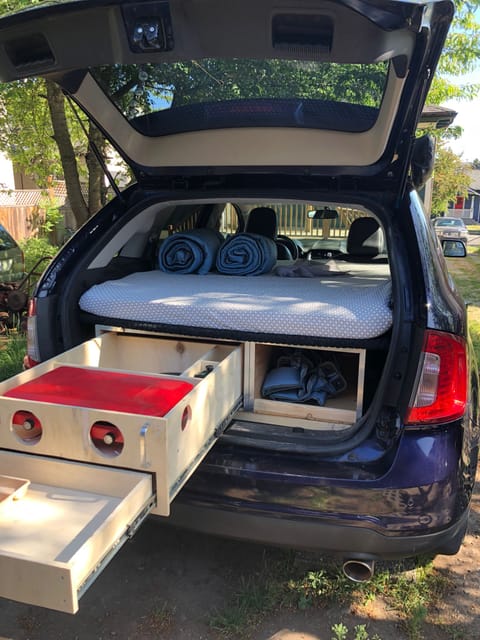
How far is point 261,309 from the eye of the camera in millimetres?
2307

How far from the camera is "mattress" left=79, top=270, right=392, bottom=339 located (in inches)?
85.6

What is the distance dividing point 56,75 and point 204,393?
154 centimetres

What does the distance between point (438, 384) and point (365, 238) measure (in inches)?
113

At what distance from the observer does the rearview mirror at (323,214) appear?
4.64 metres

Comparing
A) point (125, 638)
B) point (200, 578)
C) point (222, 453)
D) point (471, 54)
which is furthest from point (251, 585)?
point (471, 54)

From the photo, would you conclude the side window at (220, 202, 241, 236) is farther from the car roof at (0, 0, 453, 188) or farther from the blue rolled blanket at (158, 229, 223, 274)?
the car roof at (0, 0, 453, 188)

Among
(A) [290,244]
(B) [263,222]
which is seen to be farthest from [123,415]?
(A) [290,244]

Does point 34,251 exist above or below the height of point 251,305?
below

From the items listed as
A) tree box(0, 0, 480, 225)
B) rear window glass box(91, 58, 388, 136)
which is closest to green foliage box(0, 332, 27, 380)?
tree box(0, 0, 480, 225)

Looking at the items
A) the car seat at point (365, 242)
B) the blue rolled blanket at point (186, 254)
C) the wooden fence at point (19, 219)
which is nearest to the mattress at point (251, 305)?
the blue rolled blanket at point (186, 254)

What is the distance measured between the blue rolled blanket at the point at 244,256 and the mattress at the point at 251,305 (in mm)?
418

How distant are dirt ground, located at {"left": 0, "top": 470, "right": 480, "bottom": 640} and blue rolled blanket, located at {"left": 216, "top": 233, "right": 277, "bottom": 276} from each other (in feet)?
5.39

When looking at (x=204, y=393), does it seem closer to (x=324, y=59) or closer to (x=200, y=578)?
(x=200, y=578)

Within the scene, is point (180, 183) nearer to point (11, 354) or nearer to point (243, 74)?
point (243, 74)
